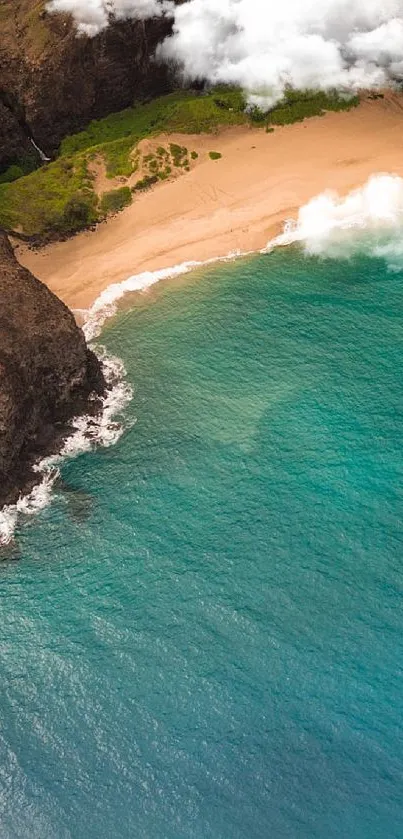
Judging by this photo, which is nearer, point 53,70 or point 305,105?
point 53,70

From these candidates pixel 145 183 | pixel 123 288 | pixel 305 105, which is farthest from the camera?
pixel 305 105

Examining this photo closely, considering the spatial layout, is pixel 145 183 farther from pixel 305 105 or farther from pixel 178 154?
pixel 305 105

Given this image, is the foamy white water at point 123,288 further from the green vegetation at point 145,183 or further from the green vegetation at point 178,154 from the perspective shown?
the green vegetation at point 178,154

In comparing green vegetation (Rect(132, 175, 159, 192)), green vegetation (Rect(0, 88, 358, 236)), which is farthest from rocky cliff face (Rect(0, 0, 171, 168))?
green vegetation (Rect(132, 175, 159, 192))

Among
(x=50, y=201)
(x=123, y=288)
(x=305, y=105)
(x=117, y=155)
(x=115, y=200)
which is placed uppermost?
(x=117, y=155)

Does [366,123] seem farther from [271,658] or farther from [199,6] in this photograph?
[271,658]

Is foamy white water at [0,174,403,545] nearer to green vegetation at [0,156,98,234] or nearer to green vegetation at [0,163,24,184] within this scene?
green vegetation at [0,156,98,234]

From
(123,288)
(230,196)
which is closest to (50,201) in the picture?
(123,288)
